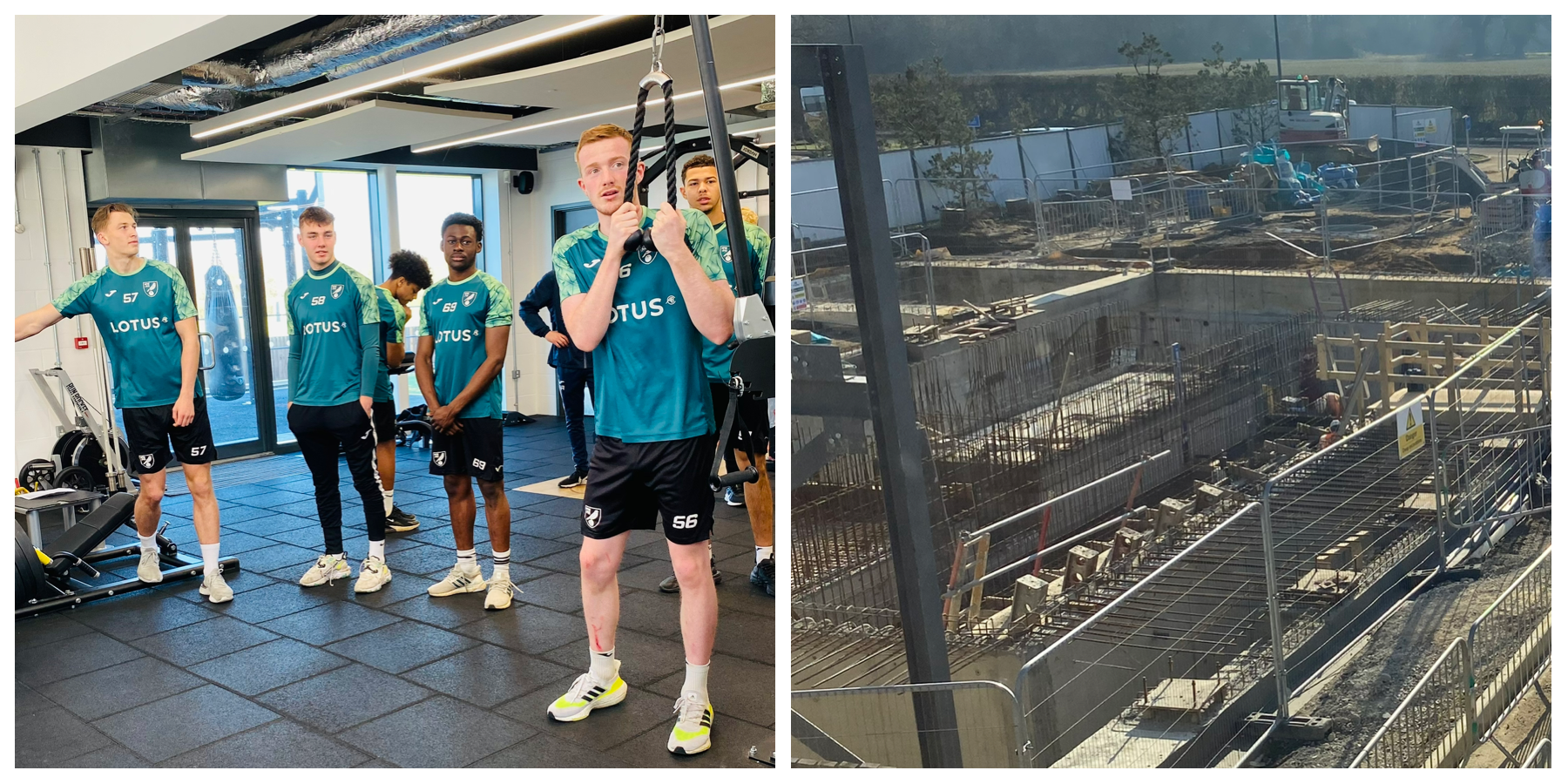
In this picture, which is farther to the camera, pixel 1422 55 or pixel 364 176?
pixel 364 176

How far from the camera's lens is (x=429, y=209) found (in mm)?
8000

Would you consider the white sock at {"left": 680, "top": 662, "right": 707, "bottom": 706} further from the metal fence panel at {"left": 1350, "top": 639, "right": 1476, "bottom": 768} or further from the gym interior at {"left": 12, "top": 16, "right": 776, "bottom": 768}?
the metal fence panel at {"left": 1350, "top": 639, "right": 1476, "bottom": 768}

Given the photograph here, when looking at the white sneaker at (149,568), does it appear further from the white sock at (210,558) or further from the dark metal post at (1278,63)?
the dark metal post at (1278,63)

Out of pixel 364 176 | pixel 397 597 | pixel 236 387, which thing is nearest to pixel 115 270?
pixel 397 597

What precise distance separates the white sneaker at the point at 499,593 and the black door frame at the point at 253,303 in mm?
4416

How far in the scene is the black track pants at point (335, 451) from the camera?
11.3 feet

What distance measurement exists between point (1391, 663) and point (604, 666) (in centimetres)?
152

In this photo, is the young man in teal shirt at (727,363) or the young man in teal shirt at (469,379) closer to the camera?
the young man in teal shirt at (727,363)

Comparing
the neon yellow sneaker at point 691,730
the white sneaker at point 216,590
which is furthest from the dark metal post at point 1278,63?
the white sneaker at point 216,590

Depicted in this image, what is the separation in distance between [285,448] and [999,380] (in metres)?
6.77

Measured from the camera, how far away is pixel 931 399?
1462 millimetres

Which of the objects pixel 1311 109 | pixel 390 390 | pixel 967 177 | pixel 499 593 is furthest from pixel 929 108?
pixel 390 390

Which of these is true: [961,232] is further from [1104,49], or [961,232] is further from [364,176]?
[364,176]

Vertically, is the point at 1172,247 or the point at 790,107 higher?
the point at 790,107
